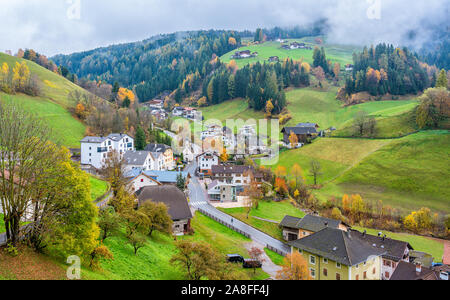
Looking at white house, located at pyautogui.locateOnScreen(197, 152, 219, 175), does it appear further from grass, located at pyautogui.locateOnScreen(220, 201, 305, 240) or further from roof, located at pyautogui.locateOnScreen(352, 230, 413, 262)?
roof, located at pyautogui.locateOnScreen(352, 230, 413, 262)

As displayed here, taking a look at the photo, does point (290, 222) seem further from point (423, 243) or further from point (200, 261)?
point (200, 261)

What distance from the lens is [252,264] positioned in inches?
1300

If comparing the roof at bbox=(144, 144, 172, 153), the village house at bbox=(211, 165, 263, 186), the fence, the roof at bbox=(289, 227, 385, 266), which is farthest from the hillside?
the roof at bbox=(289, 227, 385, 266)

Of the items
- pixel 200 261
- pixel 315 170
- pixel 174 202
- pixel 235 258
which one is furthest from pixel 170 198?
pixel 315 170

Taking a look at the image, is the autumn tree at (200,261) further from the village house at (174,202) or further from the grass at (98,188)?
the grass at (98,188)

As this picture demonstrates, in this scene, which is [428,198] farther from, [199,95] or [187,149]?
[199,95]

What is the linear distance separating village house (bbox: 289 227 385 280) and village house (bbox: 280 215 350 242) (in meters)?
9.71

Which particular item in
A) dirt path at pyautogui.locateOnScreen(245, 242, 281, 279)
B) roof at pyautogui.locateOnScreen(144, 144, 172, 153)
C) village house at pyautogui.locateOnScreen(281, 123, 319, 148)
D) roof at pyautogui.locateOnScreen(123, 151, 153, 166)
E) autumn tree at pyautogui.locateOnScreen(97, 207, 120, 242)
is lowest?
dirt path at pyautogui.locateOnScreen(245, 242, 281, 279)

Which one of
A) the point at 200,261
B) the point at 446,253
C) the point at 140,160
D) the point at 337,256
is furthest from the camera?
the point at 140,160

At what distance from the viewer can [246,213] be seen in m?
52.0

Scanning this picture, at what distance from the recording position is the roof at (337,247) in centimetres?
2950

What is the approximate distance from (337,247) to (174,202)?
1916 cm

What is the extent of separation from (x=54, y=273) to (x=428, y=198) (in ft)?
197

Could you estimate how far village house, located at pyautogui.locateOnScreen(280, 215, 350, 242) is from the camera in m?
43.6
